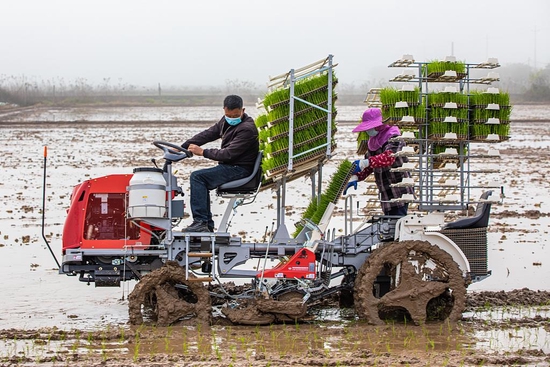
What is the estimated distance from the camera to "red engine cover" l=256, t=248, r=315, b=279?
919 centimetres

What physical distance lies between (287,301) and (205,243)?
3.15 feet

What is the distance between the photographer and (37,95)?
66625 mm

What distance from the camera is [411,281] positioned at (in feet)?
29.9

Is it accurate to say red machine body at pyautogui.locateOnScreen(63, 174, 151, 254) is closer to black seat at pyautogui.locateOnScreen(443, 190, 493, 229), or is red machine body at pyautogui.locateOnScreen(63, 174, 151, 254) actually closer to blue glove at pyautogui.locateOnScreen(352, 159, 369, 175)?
blue glove at pyautogui.locateOnScreen(352, 159, 369, 175)

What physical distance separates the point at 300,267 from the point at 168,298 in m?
1.29

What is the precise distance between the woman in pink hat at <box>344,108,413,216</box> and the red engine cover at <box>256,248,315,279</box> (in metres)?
0.77

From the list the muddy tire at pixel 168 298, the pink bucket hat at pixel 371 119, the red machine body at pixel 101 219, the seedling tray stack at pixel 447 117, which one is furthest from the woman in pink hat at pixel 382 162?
the red machine body at pixel 101 219

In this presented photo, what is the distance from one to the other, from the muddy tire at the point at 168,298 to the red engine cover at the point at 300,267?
2.53 ft

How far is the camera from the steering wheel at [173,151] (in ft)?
29.7

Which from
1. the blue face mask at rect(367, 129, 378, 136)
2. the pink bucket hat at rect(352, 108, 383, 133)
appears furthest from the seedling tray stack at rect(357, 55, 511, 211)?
the blue face mask at rect(367, 129, 378, 136)

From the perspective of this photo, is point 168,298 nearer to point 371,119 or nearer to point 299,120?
point 299,120

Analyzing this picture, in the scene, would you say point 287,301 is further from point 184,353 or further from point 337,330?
point 184,353

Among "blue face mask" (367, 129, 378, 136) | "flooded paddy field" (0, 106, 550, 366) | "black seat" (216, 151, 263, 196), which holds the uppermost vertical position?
"blue face mask" (367, 129, 378, 136)

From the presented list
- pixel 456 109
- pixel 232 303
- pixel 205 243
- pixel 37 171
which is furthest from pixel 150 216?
pixel 37 171
